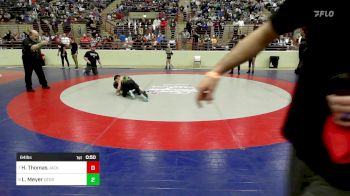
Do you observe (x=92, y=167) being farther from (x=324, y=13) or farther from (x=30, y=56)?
(x=30, y=56)

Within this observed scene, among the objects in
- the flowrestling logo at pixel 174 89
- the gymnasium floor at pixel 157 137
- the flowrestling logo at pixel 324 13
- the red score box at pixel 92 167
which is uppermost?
the flowrestling logo at pixel 324 13

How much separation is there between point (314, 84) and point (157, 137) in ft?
14.3

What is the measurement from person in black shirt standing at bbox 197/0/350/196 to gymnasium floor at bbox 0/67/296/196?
2404 mm

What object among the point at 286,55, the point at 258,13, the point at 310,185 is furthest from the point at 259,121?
the point at 258,13

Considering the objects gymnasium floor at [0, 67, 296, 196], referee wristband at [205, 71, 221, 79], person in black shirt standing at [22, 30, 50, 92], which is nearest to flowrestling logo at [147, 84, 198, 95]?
gymnasium floor at [0, 67, 296, 196]

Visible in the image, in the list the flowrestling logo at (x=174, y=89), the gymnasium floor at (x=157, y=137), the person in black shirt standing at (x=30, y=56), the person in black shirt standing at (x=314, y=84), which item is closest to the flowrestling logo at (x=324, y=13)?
the person in black shirt standing at (x=314, y=84)

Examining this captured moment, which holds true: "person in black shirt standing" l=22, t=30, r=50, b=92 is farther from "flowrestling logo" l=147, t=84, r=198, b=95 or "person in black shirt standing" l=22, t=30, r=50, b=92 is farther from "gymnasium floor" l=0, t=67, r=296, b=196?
"flowrestling logo" l=147, t=84, r=198, b=95

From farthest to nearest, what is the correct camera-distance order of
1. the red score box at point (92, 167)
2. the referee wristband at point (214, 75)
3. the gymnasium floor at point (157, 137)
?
the gymnasium floor at point (157, 137), the red score box at point (92, 167), the referee wristband at point (214, 75)

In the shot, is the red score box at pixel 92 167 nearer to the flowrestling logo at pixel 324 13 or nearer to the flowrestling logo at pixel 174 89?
the flowrestling logo at pixel 324 13

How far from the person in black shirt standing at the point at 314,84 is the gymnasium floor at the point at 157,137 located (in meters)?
2.40

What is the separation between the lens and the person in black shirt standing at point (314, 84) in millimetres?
1212

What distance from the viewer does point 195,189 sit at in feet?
12.3

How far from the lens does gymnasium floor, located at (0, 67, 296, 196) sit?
385 centimetres

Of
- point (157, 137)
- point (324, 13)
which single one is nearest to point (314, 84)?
point (324, 13)
